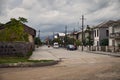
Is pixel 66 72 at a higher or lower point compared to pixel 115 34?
lower

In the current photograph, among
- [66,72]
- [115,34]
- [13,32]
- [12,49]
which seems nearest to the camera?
[66,72]

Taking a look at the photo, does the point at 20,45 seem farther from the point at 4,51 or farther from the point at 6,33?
the point at 6,33

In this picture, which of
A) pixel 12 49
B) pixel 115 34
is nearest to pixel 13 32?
pixel 12 49

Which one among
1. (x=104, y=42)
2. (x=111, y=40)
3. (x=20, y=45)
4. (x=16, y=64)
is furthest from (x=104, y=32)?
(x=16, y=64)

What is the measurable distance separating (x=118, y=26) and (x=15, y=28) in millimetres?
30425

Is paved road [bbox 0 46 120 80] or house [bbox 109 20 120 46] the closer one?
paved road [bbox 0 46 120 80]

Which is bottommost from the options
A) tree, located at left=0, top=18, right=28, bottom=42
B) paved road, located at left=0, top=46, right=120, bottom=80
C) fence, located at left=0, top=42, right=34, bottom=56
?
paved road, located at left=0, top=46, right=120, bottom=80

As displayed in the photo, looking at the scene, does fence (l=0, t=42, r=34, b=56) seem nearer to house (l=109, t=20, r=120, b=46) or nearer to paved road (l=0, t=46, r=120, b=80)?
paved road (l=0, t=46, r=120, b=80)

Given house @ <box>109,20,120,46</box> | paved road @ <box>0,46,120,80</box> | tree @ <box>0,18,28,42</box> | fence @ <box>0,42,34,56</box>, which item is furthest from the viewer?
house @ <box>109,20,120,46</box>

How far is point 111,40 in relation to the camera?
64750mm

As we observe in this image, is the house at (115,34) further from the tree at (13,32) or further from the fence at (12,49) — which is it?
the fence at (12,49)

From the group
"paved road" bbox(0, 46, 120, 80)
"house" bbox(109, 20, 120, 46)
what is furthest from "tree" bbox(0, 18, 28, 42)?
"house" bbox(109, 20, 120, 46)

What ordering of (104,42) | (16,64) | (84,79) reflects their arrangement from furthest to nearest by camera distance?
(104,42) → (16,64) → (84,79)

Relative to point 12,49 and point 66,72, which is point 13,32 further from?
point 66,72
